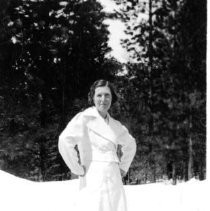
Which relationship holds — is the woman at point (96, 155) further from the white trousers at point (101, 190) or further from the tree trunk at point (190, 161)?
the tree trunk at point (190, 161)

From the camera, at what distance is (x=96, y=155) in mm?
2688

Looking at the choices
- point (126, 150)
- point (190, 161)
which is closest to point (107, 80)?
point (190, 161)

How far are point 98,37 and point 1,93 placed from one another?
2698 millimetres

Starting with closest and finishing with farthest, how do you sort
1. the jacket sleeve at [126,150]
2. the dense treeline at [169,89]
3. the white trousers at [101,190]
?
the white trousers at [101,190] → the jacket sleeve at [126,150] → the dense treeline at [169,89]

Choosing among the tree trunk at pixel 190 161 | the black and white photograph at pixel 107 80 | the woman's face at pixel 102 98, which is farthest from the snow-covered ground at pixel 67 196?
the tree trunk at pixel 190 161

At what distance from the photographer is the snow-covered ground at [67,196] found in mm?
5340

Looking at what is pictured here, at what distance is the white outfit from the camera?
263cm

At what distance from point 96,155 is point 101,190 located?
223mm

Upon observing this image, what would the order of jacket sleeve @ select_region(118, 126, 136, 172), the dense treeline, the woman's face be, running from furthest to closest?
the dense treeline, jacket sleeve @ select_region(118, 126, 136, 172), the woman's face

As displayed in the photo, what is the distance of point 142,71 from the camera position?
9539mm

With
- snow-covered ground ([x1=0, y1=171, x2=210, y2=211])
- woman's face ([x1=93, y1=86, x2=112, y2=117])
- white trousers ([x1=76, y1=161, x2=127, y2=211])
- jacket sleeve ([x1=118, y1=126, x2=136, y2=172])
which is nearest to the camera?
white trousers ([x1=76, y1=161, x2=127, y2=211])

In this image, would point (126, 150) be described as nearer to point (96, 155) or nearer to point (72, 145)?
point (96, 155)

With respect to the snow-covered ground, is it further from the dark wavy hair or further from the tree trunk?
the tree trunk

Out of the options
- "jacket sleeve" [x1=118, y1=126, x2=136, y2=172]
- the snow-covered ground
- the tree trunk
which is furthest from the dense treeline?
"jacket sleeve" [x1=118, y1=126, x2=136, y2=172]
